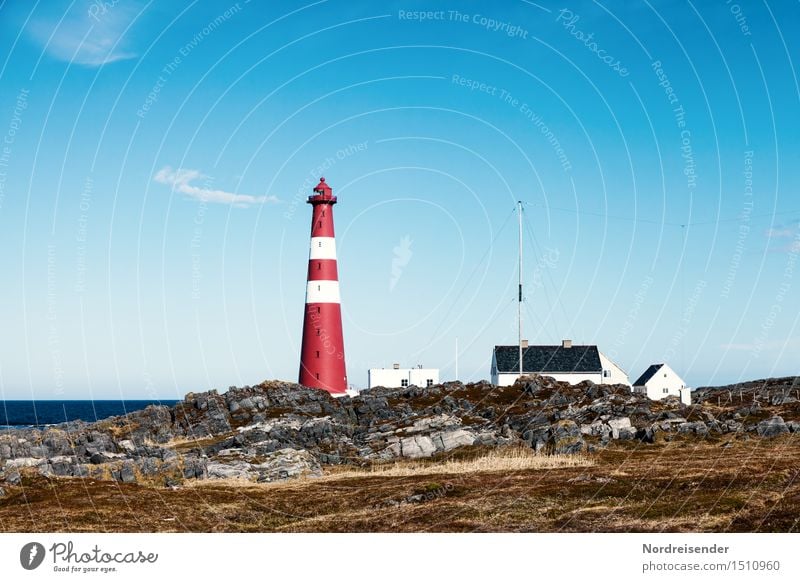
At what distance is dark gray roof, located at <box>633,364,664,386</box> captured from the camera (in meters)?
89.9

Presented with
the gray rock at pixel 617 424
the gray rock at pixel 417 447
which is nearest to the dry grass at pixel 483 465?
the gray rock at pixel 417 447

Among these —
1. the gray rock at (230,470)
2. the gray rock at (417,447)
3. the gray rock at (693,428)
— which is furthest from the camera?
the gray rock at (693,428)

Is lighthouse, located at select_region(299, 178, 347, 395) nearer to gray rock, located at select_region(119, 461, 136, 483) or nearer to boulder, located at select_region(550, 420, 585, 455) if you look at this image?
boulder, located at select_region(550, 420, 585, 455)

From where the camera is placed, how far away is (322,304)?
69.2m

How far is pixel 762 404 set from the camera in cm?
7219

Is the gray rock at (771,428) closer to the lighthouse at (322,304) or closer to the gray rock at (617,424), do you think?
the gray rock at (617,424)

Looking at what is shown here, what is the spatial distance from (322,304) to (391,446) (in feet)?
69.6

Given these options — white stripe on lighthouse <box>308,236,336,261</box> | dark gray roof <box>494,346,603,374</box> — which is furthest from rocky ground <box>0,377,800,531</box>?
dark gray roof <box>494,346,603,374</box>

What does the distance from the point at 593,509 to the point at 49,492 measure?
68.3 ft

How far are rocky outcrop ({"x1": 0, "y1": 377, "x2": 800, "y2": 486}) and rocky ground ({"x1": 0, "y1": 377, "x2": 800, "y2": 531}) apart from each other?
0.44 feet

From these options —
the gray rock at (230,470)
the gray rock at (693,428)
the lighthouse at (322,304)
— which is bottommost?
the gray rock at (230,470)

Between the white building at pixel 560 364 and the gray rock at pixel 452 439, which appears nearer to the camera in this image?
the gray rock at pixel 452 439

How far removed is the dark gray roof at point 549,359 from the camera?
286ft
